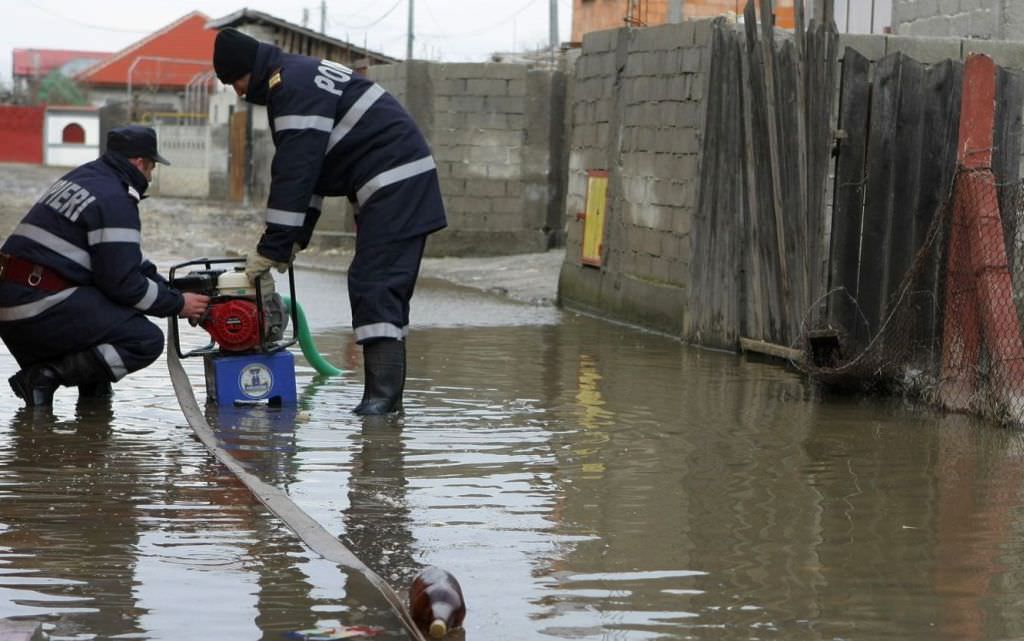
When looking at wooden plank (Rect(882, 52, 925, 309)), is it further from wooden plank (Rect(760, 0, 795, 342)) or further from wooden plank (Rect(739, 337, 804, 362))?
wooden plank (Rect(760, 0, 795, 342))

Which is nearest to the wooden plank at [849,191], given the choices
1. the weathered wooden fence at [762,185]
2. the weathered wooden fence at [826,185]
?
the weathered wooden fence at [826,185]

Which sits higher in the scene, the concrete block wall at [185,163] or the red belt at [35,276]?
the concrete block wall at [185,163]

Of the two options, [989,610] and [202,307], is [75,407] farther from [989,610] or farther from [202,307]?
[989,610]

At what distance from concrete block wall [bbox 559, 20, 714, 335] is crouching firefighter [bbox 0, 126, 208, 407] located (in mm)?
4394

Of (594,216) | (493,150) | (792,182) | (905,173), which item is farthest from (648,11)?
(905,173)

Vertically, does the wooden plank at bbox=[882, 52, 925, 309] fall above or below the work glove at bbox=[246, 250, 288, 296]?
above

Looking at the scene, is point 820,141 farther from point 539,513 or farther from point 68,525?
point 68,525

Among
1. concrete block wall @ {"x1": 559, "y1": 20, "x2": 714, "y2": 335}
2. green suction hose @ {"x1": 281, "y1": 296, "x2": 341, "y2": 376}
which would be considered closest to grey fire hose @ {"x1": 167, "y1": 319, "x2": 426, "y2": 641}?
green suction hose @ {"x1": 281, "y1": 296, "x2": 341, "y2": 376}

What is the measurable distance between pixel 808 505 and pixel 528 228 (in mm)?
13573

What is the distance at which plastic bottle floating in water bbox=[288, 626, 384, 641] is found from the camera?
12.8 feet

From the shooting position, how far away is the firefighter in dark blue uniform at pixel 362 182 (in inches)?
278

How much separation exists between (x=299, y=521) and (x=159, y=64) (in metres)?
65.8

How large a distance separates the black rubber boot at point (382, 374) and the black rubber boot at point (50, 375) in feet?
3.96

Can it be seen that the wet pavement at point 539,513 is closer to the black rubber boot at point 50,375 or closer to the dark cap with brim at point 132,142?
the black rubber boot at point 50,375
